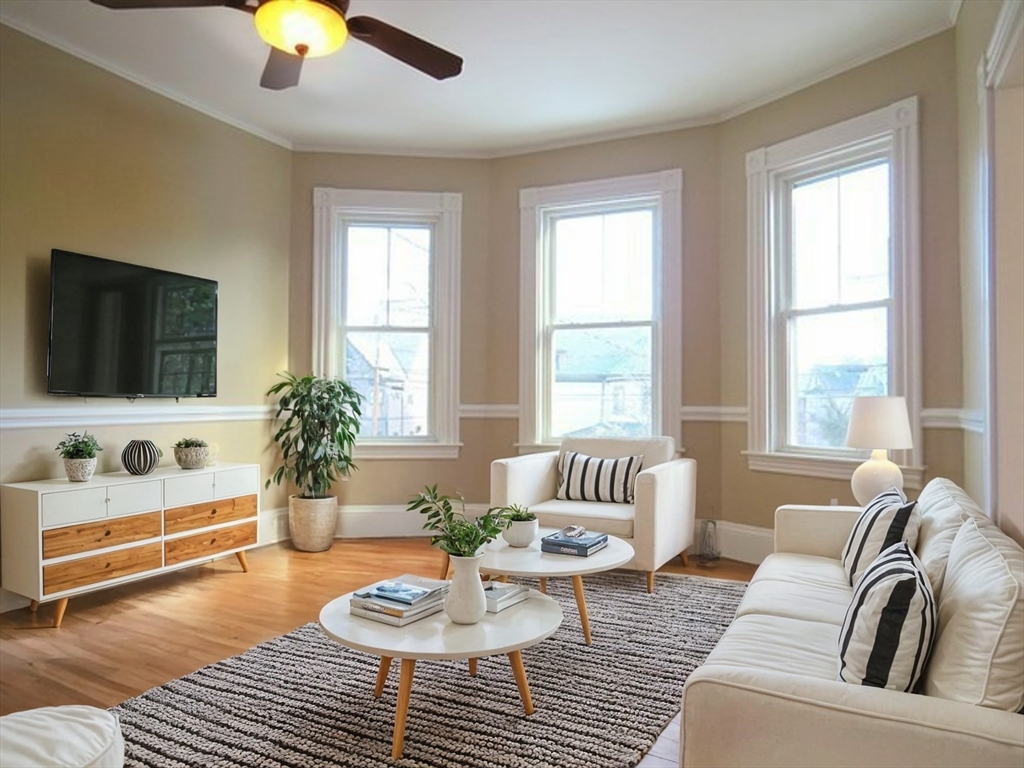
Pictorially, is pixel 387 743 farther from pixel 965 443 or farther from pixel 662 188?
pixel 662 188

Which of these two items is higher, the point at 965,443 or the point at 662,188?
the point at 662,188

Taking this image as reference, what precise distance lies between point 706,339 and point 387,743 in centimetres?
334

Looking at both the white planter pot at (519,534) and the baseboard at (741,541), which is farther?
the baseboard at (741,541)

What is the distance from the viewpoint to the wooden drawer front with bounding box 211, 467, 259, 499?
3953 mm

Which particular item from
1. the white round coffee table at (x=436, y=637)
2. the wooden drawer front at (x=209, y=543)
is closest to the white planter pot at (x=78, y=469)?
the wooden drawer front at (x=209, y=543)

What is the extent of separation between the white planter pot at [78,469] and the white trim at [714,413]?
3.48m

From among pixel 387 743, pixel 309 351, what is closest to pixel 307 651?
pixel 387 743

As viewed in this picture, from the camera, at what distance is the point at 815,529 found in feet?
9.48

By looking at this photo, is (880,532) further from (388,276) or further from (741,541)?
(388,276)

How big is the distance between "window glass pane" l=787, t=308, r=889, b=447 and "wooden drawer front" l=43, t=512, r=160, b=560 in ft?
12.2

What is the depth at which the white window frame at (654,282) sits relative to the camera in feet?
15.3

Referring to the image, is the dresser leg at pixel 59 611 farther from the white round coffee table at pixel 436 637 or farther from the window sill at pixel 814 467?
the window sill at pixel 814 467

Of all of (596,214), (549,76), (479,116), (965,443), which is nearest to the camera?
(965,443)

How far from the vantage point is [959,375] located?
11.2 ft
